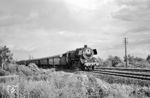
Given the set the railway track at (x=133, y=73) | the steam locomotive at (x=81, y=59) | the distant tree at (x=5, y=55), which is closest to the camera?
the railway track at (x=133, y=73)

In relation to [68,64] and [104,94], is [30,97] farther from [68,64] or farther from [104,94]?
[68,64]

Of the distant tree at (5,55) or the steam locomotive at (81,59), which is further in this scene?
the steam locomotive at (81,59)

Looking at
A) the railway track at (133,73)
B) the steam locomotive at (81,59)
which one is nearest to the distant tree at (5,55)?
the steam locomotive at (81,59)

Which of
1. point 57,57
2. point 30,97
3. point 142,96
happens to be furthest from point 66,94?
point 57,57

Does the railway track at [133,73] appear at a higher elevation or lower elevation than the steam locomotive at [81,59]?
lower

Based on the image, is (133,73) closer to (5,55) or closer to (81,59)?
(81,59)

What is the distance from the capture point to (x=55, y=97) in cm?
621

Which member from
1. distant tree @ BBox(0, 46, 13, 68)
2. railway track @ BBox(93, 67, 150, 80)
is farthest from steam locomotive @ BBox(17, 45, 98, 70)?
distant tree @ BBox(0, 46, 13, 68)

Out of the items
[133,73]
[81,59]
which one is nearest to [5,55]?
[81,59]

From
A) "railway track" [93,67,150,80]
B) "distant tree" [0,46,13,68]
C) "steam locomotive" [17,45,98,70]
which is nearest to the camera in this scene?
"railway track" [93,67,150,80]

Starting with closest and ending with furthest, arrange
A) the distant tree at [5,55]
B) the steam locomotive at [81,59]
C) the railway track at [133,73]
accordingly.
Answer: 1. the railway track at [133,73]
2. the distant tree at [5,55]
3. the steam locomotive at [81,59]

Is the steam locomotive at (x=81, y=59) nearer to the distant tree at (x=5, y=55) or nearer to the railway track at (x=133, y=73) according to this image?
the railway track at (x=133, y=73)

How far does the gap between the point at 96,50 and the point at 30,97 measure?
23.5 meters

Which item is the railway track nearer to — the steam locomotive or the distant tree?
the steam locomotive
